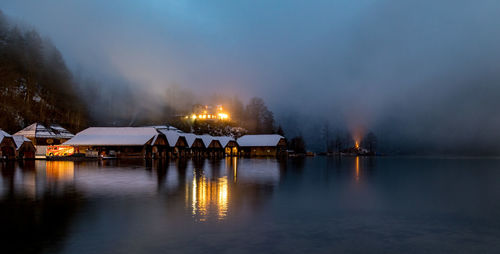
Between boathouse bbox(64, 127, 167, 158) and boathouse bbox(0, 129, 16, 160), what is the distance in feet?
40.6

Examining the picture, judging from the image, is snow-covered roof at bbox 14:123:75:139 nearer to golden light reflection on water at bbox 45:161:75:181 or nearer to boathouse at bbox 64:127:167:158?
boathouse at bbox 64:127:167:158

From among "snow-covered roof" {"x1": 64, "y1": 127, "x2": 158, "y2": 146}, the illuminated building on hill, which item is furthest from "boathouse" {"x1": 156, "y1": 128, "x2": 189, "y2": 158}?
the illuminated building on hill

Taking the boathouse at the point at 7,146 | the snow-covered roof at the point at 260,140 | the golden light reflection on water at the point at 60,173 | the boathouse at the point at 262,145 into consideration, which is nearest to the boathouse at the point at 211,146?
the snow-covered roof at the point at 260,140

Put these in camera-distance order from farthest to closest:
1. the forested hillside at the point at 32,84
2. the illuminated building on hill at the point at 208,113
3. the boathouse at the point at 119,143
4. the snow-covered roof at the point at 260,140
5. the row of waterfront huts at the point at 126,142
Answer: the illuminated building on hill at the point at 208,113, the snow-covered roof at the point at 260,140, the forested hillside at the point at 32,84, the row of waterfront huts at the point at 126,142, the boathouse at the point at 119,143

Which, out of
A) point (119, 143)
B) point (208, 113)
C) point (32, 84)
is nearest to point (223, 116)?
point (208, 113)

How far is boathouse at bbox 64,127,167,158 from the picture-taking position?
7081 cm

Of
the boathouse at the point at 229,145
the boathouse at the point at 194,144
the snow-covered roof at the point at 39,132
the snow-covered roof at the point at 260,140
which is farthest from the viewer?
the snow-covered roof at the point at 260,140

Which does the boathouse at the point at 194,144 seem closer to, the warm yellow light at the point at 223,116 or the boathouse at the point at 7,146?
the boathouse at the point at 7,146

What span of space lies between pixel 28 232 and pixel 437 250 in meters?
12.0

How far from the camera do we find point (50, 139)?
83.0 m

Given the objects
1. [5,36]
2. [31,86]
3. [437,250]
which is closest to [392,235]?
[437,250]

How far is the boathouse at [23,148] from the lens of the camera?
60906 millimetres

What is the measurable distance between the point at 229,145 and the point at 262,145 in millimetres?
11030

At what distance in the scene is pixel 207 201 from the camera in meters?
15.7
